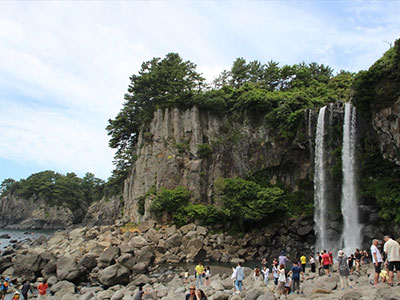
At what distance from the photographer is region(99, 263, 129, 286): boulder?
20.5 m

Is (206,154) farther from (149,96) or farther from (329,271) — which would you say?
(329,271)

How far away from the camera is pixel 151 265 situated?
26.0 m

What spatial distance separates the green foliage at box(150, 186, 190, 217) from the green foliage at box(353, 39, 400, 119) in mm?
20385

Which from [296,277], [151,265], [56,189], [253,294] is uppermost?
[56,189]

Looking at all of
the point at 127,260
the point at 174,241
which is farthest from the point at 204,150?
the point at 127,260

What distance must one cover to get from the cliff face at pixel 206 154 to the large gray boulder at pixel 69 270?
51.7 ft

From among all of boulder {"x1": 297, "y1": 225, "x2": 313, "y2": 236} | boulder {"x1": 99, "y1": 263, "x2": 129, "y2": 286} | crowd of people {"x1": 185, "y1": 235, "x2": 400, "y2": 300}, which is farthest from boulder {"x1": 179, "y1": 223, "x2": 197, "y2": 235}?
crowd of people {"x1": 185, "y1": 235, "x2": 400, "y2": 300}

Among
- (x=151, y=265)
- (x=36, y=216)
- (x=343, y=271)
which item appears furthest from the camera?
(x=36, y=216)

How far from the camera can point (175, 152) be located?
40500 mm

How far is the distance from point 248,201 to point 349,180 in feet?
32.5

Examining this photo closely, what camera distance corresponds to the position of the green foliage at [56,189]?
7844cm

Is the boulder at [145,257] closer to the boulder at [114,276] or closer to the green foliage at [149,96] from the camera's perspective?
the boulder at [114,276]

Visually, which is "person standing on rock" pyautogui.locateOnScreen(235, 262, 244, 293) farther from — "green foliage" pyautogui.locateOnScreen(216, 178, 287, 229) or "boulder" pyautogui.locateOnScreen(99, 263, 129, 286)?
"green foliage" pyautogui.locateOnScreen(216, 178, 287, 229)

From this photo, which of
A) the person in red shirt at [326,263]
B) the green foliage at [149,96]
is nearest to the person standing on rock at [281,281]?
the person in red shirt at [326,263]
